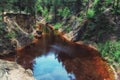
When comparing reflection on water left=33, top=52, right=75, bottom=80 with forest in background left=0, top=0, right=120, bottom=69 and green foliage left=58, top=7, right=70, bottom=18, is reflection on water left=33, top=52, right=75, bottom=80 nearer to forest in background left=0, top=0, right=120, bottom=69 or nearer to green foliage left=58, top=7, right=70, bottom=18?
forest in background left=0, top=0, right=120, bottom=69

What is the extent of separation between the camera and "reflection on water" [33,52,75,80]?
3466 cm

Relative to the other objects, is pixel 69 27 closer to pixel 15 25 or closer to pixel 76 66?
pixel 15 25

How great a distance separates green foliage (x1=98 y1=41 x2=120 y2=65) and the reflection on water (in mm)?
8204

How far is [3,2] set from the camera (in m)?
48.0

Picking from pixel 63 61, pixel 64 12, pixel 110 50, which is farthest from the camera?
pixel 64 12

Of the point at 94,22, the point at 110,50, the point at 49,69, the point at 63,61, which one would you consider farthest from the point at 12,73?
the point at 94,22

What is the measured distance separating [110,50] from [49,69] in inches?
463

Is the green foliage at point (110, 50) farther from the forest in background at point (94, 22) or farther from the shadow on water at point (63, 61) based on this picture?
the shadow on water at point (63, 61)

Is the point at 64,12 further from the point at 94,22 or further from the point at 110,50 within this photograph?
the point at 110,50

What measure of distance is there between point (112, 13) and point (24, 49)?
2036 centimetres

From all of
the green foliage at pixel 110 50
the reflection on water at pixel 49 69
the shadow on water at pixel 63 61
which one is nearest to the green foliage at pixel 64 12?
the shadow on water at pixel 63 61

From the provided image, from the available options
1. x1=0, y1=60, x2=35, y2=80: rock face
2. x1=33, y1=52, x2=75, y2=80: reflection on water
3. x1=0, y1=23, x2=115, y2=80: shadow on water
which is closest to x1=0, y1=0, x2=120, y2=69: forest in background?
x1=0, y1=23, x2=115, y2=80: shadow on water

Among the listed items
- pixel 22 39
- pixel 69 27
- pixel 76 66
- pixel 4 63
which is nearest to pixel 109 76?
pixel 76 66

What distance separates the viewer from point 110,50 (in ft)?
141
